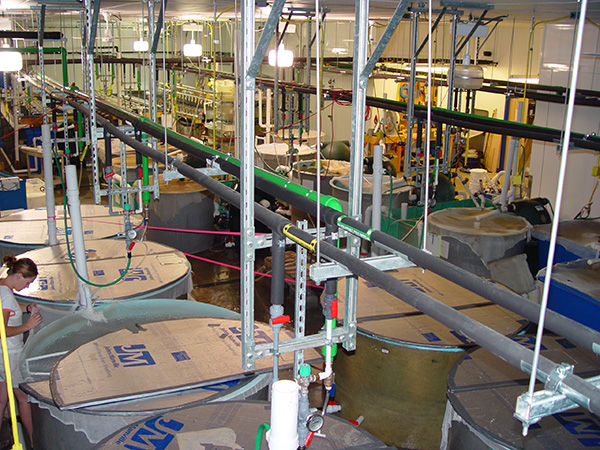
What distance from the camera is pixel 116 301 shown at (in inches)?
201

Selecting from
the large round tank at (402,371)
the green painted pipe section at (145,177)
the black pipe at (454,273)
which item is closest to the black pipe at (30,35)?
the green painted pipe section at (145,177)

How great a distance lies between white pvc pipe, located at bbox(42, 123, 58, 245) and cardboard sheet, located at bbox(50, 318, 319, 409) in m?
2.26

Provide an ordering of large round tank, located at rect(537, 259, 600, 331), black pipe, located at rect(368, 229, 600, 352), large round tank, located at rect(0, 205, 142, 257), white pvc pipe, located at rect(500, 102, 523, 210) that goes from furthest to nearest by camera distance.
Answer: white pvc pipe, located at rect(500, 102, 523, 210) → large round tank, located at rect(0, 205, 142, 257) → large round tank, located at rect(537, 259, 600, 331) → black pipe, located at rect(368, 229, 600, 352)

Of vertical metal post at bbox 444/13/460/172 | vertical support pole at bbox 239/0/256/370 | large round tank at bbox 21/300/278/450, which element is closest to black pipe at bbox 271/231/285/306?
vertical support pole at bbox 239/0/256/370

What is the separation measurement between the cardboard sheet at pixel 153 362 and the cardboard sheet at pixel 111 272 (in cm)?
82

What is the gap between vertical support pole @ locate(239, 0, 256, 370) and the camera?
236cm

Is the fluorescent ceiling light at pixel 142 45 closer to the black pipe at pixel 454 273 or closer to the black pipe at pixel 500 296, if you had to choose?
the black pipe at pixel 454 273

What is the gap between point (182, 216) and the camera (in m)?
9.18

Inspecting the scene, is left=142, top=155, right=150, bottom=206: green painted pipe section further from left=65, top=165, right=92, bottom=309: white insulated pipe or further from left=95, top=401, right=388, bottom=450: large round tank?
left=95, top=401, right=388, bottom=450: large round tank

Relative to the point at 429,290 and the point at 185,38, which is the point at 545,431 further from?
the point at 185,38

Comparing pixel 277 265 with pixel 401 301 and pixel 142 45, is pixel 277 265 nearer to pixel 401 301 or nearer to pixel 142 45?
pixel 401 301

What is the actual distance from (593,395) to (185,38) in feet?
64.1

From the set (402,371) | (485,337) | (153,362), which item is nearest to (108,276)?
(153,362)

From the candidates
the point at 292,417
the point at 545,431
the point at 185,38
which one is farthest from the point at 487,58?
the point at 292,417
